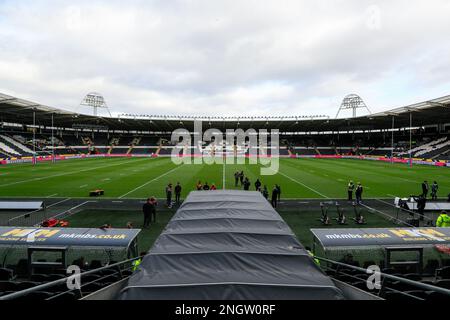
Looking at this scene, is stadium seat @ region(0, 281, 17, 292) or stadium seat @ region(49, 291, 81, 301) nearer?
stadium seat @ region(49, 291, 81, 301)

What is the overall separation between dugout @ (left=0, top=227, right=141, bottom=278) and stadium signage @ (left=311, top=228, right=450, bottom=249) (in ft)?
19.0

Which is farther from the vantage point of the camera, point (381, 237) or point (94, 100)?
point (94, 100)

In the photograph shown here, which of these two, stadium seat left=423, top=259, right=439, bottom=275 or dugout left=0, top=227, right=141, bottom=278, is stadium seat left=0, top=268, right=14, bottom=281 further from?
stadium seat left=423, top=259, right=439, bottom=275

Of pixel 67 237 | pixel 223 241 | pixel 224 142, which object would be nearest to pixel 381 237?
pixel 223 241

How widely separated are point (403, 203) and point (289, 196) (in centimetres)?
787

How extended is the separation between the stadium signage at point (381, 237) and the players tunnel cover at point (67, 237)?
5774mm

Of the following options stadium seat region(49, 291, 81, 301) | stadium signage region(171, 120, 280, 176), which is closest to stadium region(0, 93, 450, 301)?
stadium seat region(49, 291, 81, 301)

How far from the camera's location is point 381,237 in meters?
7.43

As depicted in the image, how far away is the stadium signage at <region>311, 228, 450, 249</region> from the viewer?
7188mm

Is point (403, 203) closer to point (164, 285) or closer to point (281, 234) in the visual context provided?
point (281, 234)

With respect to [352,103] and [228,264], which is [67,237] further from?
[352,103]

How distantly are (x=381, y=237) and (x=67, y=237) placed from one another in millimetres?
9065

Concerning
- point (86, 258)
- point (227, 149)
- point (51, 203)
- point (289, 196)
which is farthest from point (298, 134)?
point (86, 258)

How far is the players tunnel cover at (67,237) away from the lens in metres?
→ 7.28
